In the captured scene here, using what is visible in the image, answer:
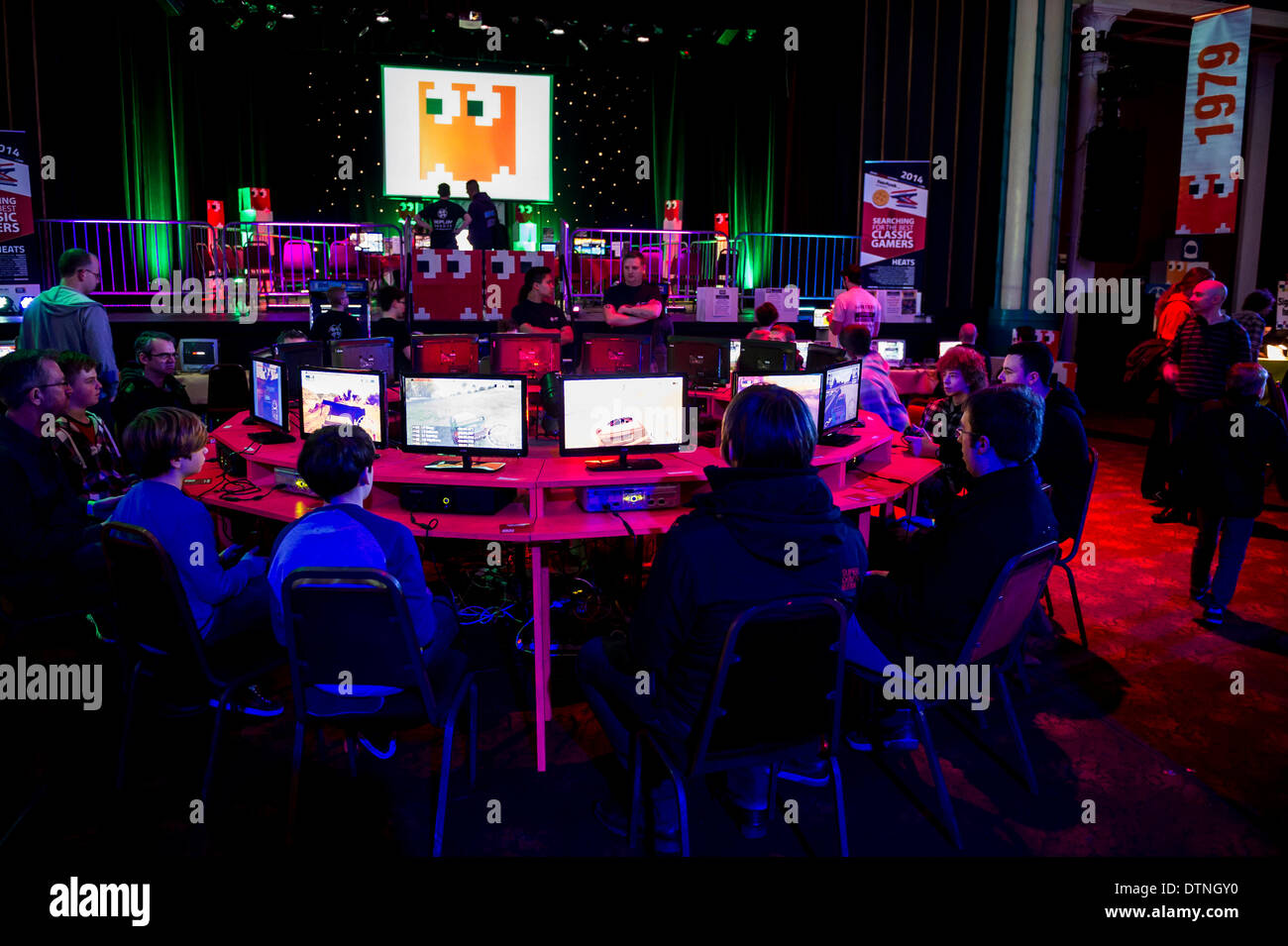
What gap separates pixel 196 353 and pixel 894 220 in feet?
24.1

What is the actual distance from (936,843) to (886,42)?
9560 millimetres

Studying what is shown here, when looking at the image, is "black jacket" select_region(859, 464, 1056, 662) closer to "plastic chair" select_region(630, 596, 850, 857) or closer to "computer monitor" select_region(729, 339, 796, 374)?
"plastic chair" select_region(630, 596, 850, 857)

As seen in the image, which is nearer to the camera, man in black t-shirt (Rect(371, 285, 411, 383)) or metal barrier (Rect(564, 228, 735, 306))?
man in black t-shirt (Rect(371, 285, 411, 383))

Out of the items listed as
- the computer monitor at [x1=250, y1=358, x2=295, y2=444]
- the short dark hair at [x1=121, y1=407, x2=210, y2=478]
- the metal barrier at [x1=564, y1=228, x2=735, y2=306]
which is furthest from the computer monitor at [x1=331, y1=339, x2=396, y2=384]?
the metal barrier at [x1=564, y1=228, x2=735, y2=306]

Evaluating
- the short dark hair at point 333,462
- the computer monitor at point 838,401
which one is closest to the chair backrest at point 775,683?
the short dark hair at point 333,462

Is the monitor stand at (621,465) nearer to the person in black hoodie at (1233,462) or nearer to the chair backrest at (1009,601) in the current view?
the chair backrest at (1009,601)

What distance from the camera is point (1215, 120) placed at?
912 cm

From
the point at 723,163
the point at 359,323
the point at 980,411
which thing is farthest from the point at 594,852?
the point at 723,163

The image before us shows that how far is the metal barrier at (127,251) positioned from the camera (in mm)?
8945

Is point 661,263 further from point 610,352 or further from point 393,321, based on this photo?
point 610,352

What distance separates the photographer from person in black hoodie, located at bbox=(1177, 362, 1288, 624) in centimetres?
433

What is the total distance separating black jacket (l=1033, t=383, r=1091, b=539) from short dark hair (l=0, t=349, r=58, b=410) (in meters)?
4.24

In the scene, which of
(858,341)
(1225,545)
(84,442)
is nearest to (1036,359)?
(858,341)
